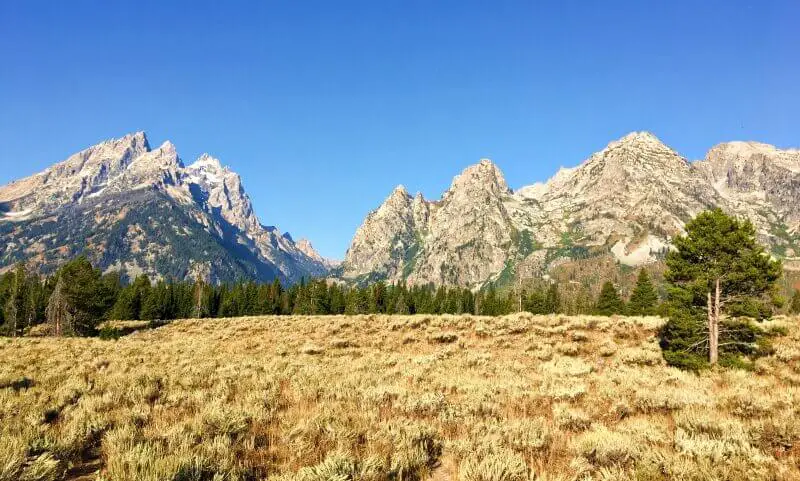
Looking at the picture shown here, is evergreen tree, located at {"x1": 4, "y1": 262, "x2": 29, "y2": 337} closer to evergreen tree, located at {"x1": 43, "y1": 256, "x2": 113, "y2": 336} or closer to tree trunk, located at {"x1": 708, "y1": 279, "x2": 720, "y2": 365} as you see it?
evergreen tree, located at {"x1": 43, "y1": 256, "x2": 113, "y2": 336}

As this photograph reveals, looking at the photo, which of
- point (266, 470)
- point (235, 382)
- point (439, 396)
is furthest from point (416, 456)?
point (235, 382)

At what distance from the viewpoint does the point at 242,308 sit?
112562mm

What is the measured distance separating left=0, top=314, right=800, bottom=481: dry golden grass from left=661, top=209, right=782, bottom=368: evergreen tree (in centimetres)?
144

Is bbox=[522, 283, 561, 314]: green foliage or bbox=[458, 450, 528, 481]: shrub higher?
bbox=[458, 450, 528, 481]: shrub

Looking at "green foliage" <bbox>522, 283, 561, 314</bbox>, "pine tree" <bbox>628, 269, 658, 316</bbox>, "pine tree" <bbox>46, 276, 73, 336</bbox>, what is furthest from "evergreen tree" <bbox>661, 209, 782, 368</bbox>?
"green foliage" <bbox>522, 283, 561, 314</bbox>

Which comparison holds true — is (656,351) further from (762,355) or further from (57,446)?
(57,446)

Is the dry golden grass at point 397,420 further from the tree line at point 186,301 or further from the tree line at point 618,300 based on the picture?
the tree line at point 186,301

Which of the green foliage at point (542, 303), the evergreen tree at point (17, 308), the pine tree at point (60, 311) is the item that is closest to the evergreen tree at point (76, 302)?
the pine tree at point (60, 311)

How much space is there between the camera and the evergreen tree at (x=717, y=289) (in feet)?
59.0

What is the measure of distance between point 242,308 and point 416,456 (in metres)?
115

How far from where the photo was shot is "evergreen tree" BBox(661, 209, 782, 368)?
18.0 meters

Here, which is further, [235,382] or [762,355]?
[762,355]

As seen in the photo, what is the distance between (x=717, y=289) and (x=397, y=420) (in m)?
16.7

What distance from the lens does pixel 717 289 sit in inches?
722
